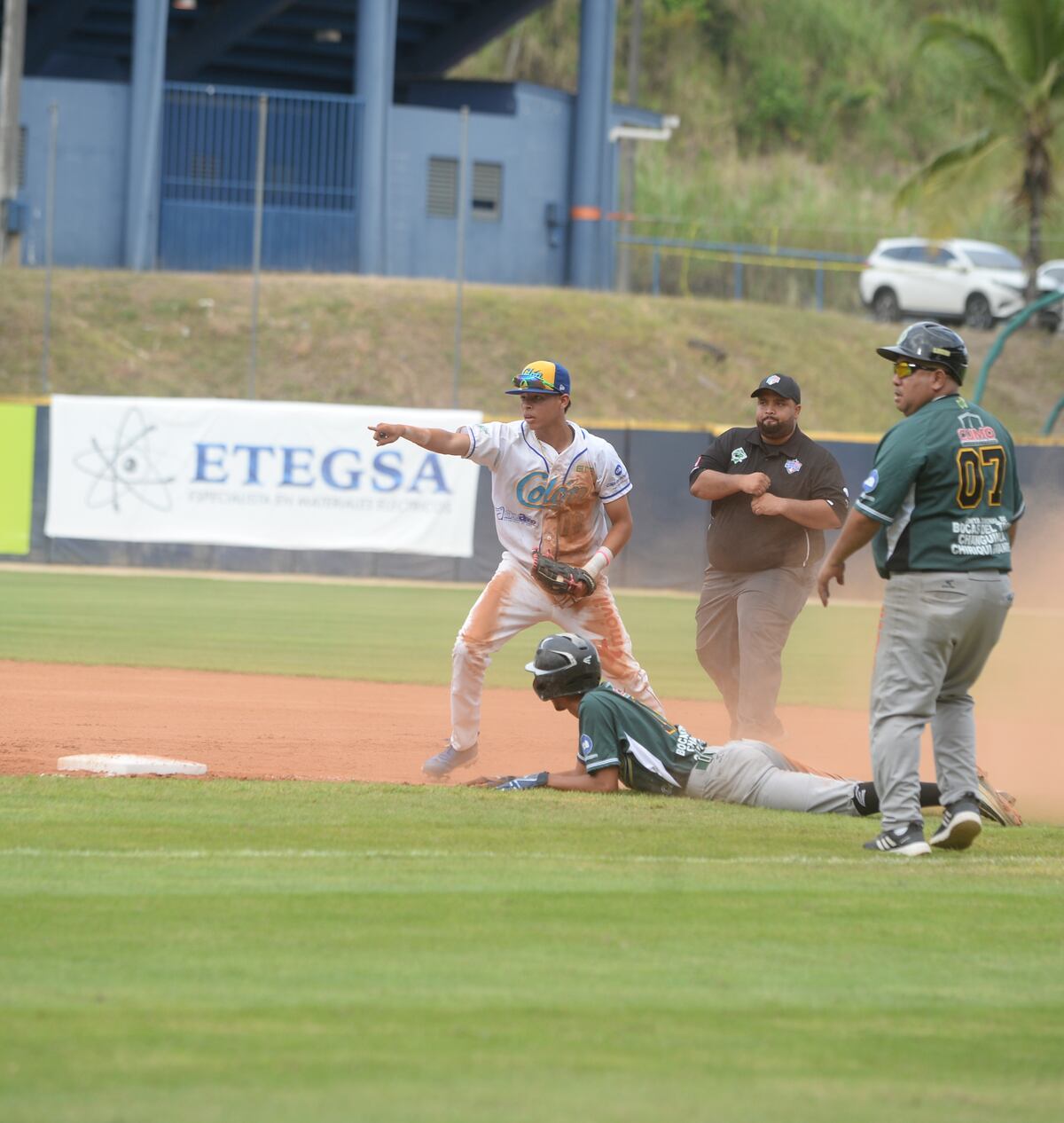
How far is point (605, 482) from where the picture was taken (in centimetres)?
877

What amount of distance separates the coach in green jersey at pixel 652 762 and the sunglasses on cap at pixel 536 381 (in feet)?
4.26

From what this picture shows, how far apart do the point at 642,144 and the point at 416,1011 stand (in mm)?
49464

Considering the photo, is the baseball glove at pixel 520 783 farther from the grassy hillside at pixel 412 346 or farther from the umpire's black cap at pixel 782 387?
the grassy hillside at pixel 412 346

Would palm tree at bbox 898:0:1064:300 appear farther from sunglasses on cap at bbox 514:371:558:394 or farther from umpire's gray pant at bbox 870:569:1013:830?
umpire's gray pant at bbox 870:569:1013:830

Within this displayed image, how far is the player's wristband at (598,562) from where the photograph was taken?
27.9 ft

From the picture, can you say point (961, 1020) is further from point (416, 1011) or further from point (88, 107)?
point (88, 107)

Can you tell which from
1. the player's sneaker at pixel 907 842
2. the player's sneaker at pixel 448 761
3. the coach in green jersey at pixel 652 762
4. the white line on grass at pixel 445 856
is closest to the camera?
the white line on grass at pixel 445 856

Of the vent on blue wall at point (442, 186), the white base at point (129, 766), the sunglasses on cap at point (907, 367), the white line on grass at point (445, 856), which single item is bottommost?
the white base at point (129, 766)

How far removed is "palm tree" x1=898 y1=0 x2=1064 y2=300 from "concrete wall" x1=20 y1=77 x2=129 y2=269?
1613 centimetres

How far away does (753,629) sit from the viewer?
9.30 metres

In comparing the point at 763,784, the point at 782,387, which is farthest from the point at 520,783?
the point at 782,387

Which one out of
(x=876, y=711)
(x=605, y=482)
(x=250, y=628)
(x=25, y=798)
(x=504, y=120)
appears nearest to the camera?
(x=876, y=711)

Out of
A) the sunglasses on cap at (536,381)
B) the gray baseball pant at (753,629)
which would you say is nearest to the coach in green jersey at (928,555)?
the sunglasses on cap at (536,381)

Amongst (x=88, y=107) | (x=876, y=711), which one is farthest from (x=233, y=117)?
(x=876, y=711)
